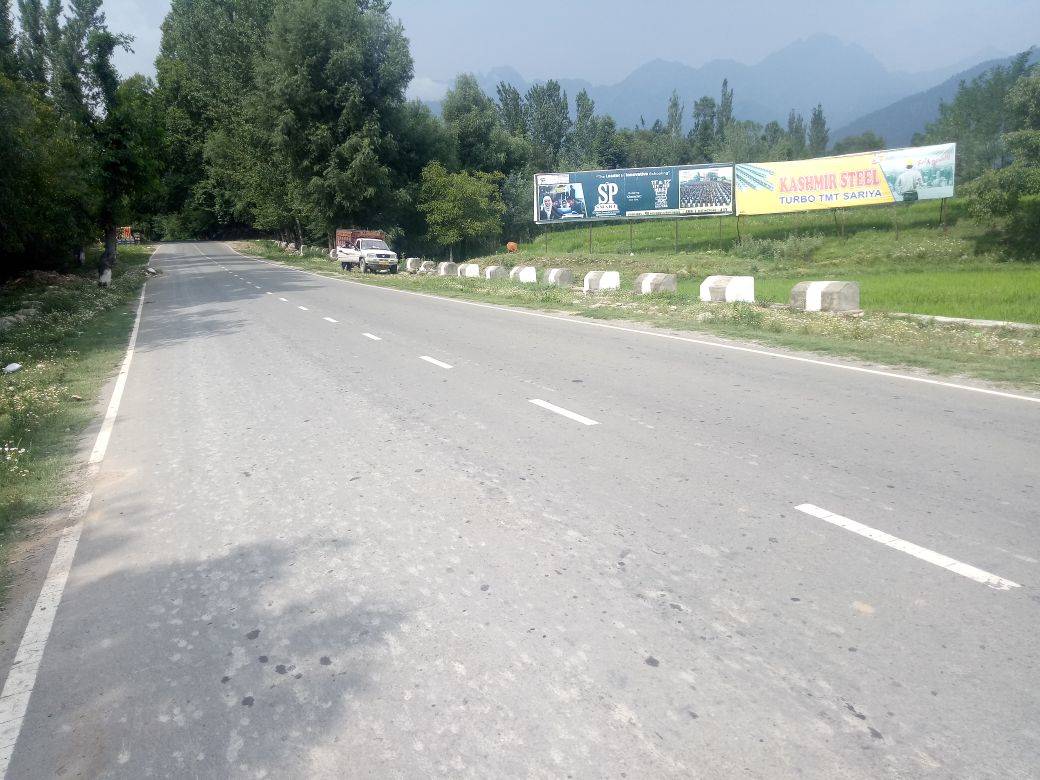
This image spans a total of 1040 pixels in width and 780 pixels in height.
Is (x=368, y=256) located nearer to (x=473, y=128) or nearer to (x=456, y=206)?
(x=456, y=206)

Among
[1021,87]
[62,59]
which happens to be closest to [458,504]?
[62,59]

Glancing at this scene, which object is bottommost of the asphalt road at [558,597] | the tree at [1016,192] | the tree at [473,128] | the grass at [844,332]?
the asphalt road at [558,597]

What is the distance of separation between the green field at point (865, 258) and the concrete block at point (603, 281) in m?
2.33

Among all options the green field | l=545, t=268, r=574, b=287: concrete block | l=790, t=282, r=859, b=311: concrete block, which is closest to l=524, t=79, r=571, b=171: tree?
the green field

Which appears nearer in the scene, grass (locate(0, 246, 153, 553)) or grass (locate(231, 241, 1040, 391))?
grass (locate(0, 246, 153, 553))

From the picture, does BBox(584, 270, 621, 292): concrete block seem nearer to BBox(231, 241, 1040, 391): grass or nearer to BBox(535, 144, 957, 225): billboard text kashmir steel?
BBox(231, 241, 1040, 391): grass

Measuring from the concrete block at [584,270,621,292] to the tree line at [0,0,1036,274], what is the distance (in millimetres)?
16663

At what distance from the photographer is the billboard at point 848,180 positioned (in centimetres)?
Answer: 3350

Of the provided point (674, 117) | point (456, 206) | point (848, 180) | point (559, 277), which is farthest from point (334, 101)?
point (674, 117)

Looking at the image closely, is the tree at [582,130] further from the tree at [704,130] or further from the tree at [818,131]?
the tree at [818,131]

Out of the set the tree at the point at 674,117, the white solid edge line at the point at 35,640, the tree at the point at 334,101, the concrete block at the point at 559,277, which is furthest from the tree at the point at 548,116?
the white solid edge line at the point at 35,640

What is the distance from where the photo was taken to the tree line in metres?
29.2

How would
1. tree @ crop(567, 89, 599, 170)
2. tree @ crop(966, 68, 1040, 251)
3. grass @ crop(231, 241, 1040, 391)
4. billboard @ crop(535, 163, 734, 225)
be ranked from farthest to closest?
1. tree @ crop(567, 89, 599, 170)
2. billboard @ crop(535, 163, 734, 225)
3. tree @ crop(966, 68, 1040, 251)
4. grass @ crop(231, 241, 1040, 391)

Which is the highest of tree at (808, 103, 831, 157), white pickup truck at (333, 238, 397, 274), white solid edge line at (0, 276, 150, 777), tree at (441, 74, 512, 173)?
tree at (808, 103, 831, 157)
